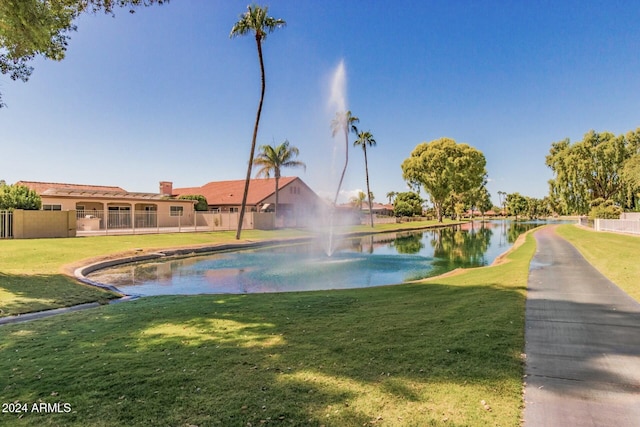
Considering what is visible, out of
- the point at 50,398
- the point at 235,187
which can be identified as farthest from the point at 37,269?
the point at 235,187

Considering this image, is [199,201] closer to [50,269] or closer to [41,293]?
[50,269]

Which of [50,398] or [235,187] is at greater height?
[235,187]

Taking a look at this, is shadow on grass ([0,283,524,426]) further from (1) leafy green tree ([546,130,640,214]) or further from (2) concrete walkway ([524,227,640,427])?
(1) leafy green tree ([546,130,640,214])

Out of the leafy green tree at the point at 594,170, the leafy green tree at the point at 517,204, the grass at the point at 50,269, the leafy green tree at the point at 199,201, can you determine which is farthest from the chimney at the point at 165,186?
the leafy green tree at the point at 517,204

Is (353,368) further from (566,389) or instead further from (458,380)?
(566,389)

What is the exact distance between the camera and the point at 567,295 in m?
8.37

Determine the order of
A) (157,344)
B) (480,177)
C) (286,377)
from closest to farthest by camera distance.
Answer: (286,377), (157,344), (480,177)

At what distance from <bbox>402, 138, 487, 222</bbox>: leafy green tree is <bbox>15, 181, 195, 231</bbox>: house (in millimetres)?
44430

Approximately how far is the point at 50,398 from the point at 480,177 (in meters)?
78.2

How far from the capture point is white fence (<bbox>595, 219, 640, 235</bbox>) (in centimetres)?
2798

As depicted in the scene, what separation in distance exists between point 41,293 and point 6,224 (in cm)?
1927

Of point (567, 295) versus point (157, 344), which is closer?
point (157, 344)

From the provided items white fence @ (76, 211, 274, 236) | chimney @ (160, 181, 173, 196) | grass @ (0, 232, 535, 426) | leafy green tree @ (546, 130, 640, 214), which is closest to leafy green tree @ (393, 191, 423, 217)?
leafy green tree @ (546, 130, 640, 214)

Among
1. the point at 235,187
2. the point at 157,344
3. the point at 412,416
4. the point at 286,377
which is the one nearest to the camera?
the point at 412,416
